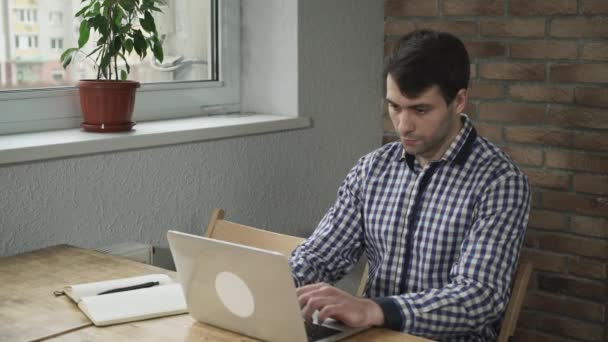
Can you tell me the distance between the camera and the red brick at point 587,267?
2.90 metres

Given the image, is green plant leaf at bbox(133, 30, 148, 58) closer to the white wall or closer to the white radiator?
the white wall

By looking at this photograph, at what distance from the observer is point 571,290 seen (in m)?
2.98

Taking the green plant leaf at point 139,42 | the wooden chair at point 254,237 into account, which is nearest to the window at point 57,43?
the green plant leaf at point 139,42

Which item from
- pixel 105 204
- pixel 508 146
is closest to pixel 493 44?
pixel 508 146

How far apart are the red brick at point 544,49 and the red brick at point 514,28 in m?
0.03

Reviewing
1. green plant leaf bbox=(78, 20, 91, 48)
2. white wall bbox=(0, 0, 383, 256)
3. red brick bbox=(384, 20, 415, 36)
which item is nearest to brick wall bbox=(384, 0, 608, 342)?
red brick bbox=(384, 20, 415, 36)

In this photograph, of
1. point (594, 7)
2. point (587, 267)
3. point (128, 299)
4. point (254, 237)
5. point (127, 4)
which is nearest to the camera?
point (128, 299)

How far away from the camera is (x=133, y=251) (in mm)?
2398

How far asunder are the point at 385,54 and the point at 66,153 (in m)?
1.47

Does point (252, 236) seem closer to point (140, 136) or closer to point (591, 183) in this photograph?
point (140, 136)

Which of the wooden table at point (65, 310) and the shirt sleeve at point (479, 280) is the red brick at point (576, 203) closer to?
the shirt sleeve at point (479, 280)

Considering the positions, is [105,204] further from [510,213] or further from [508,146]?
[508,146]

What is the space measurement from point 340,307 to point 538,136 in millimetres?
1586

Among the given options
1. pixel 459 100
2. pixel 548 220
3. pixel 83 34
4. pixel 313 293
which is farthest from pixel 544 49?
pixel 313 293
